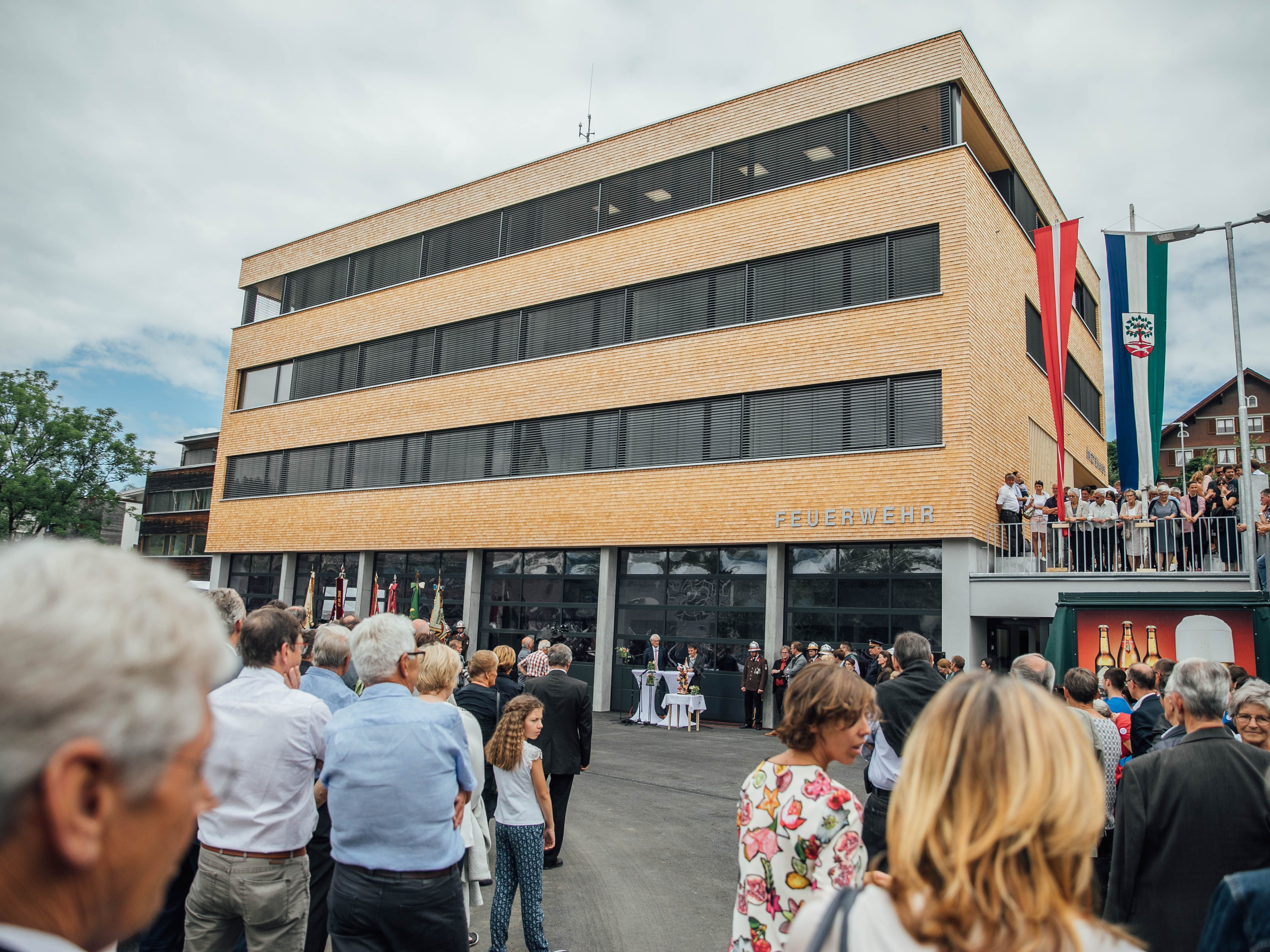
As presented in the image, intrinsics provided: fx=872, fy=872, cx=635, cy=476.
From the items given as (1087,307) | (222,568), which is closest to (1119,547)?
(1087,307)

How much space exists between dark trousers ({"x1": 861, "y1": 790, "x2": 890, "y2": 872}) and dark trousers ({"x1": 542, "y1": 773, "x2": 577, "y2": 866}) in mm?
2902

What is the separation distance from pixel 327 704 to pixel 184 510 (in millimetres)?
45963

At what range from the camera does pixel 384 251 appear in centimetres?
2797

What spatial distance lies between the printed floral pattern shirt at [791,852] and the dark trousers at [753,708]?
50.6ft

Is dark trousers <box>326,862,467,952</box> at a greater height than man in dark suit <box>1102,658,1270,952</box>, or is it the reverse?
man in dark suit <box>1102,658,1270,952</box>

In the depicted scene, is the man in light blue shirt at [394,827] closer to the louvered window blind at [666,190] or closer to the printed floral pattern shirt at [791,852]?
the printed floral pattern shirt at [791,852]

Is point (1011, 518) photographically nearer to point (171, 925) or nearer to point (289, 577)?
point (171, 925)

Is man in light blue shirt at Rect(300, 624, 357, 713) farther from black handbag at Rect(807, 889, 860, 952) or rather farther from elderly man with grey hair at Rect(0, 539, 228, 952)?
elderly man with grey hair at Rect(0, 539, 228, 952)

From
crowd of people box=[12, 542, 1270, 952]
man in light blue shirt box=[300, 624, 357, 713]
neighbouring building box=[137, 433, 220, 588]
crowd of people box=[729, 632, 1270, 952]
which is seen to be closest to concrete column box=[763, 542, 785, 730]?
crowd of people box=[12, 542, 1270, 952]

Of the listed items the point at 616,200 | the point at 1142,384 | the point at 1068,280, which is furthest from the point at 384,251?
the point at 1142,384

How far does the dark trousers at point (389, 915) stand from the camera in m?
3.45

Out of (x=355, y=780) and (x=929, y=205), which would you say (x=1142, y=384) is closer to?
(x=929, y=205)

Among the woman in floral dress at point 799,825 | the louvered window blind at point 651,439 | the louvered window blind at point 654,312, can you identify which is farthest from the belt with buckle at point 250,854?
the louvered window blind at point 654,312

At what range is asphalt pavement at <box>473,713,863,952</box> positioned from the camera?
19.7 feet
